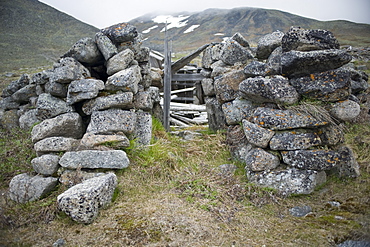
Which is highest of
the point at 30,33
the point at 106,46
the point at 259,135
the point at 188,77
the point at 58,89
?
the point at 30,33

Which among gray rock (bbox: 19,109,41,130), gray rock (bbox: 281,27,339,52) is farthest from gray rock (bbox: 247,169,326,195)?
gray rock (bbox: 19,109,41,130)

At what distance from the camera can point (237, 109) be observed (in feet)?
18.8

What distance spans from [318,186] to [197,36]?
2253 inches

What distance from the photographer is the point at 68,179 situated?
4.30 m

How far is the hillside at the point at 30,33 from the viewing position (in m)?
7.64

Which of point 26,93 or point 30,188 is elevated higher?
point 26,93

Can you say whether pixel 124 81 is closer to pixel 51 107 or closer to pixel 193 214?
pixel 51 107

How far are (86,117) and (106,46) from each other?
1771mm

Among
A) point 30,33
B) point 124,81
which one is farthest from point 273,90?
point 30,33

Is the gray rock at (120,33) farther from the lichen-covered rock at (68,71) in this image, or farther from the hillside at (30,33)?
the hillside at (30,33)

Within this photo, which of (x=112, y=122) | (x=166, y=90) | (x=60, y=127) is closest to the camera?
(x=60, y=127)

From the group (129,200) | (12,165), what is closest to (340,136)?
(129,200)

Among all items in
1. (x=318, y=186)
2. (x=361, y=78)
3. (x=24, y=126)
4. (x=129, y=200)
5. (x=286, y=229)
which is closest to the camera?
(x=286, y=229)

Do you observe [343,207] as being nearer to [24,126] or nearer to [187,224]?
[187,224]
